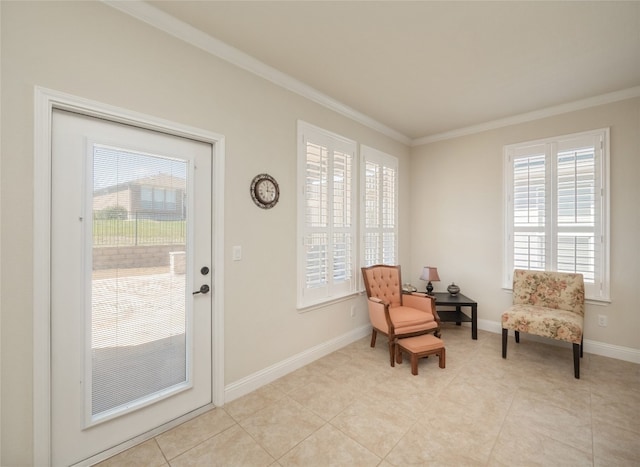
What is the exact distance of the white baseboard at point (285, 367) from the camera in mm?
2426

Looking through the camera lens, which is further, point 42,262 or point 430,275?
point 430,275

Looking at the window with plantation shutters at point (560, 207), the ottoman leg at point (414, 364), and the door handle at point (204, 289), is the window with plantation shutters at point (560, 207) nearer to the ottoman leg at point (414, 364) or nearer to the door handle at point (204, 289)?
the ottoman leg at point (414, 364)

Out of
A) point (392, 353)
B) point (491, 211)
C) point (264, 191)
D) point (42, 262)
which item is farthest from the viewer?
point (491, 211)

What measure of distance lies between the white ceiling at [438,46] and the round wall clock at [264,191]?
108 cm

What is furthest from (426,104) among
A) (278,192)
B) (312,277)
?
(312,277)

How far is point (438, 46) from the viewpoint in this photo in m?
2.35

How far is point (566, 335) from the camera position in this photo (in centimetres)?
280

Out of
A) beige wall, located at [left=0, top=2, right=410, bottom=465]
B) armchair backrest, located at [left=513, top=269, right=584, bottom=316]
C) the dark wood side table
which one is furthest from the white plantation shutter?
armchair backrest, located at [left=513, top=269, right=584, bottom=316]

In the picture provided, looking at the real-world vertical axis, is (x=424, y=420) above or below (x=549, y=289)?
below

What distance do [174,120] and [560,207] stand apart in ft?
14.4

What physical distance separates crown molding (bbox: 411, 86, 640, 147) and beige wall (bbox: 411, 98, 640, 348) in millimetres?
59

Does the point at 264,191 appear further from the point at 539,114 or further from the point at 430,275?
the point at 539,114

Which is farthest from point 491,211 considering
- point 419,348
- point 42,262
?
point 42,262

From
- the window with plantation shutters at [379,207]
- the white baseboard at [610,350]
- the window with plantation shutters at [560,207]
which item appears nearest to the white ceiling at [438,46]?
the window with plantation shutters at [560,207]
